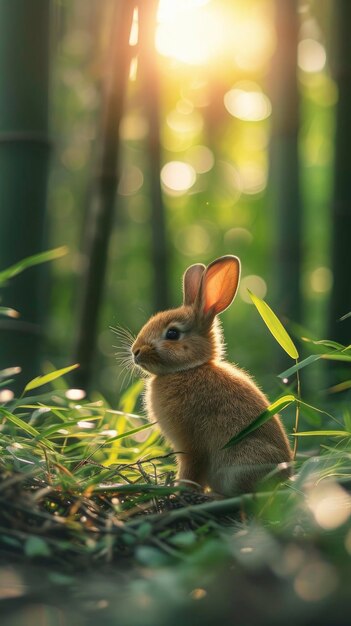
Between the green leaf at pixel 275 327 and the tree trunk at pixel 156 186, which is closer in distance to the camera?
the green leaf at pixel 275 327

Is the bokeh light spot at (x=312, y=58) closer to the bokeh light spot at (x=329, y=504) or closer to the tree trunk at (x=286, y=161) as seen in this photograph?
the tree trunk at (x=286, y=161)

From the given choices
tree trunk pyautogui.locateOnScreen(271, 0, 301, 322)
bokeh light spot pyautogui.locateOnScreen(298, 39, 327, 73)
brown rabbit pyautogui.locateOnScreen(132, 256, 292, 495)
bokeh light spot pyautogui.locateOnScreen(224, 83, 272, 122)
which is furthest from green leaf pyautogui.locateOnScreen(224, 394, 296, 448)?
bokeh light spot pyautogui.locateOnScreen(224, 83, 272, 122)

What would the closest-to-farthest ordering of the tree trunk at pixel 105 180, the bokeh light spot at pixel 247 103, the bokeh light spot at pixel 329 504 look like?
the bokeh light spot at pixel 329 504
the tree trunk at pixel 105 180
the bokeh light spot at pixel 247 103

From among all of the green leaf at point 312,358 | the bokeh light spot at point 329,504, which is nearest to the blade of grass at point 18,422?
the green leaf at point 312,358

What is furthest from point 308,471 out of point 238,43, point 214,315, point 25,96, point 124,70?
point 238,43

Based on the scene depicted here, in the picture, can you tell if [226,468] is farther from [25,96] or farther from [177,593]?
[25,96]

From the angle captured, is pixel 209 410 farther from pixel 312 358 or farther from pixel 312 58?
pixel 312 58

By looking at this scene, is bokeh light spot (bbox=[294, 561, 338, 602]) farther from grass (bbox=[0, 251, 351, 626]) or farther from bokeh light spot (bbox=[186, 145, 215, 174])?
bokeh light spot (bbox=[186, 145, 215, 174])
